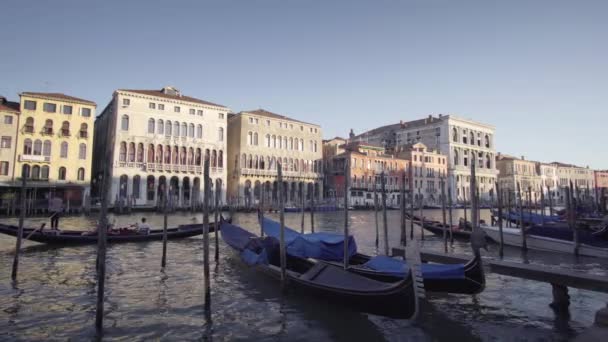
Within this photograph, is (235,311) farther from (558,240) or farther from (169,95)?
(169,95)

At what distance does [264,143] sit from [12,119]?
1914 cm

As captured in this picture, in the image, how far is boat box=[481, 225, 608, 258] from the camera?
1048 centimetres

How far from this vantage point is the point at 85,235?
1141 cm

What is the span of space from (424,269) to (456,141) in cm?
5171

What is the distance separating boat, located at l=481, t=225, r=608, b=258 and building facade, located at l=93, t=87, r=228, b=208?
2075 cm

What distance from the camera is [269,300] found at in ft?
20.3

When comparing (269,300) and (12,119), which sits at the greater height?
(12,119)

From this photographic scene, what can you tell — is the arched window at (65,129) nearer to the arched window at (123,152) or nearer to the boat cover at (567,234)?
the arched window at (123,152)

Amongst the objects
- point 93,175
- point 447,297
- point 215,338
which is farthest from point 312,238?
point 93,175

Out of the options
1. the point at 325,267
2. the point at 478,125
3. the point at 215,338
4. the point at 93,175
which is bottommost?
the point at 215,338

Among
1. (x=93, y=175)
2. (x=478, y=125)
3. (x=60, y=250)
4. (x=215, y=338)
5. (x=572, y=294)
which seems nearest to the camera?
(x=215, y=338)

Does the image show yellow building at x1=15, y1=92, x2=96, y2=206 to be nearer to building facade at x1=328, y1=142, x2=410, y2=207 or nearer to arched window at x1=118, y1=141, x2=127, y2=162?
arched window at x1=118, y1=141, x2=127, y2=162

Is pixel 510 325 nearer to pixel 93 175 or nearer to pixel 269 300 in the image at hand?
pixel 269 300

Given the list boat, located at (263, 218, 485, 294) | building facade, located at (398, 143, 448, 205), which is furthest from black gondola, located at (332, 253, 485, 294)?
building facade, located at (398, 143, 448, 205)
